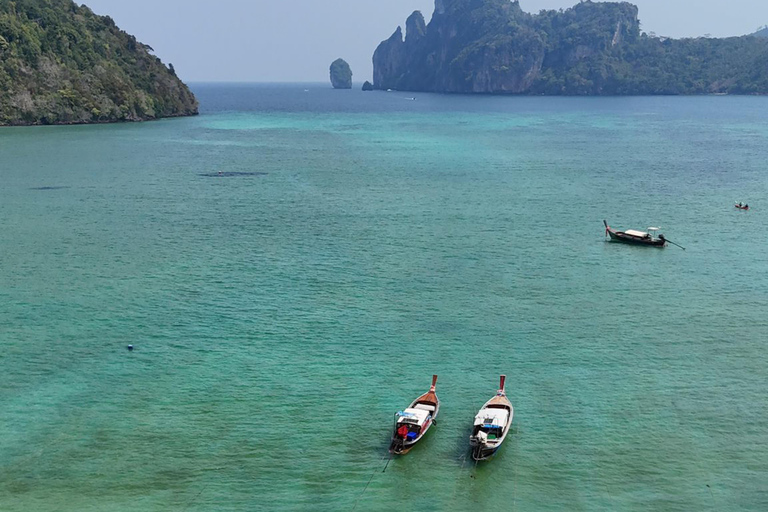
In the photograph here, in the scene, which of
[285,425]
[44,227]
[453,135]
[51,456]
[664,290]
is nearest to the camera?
[51,456]

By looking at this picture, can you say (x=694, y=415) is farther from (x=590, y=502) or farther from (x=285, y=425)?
(x=285, y=425)

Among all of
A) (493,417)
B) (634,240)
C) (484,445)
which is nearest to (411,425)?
(484,445)

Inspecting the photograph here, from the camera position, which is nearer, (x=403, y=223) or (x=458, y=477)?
(x=458, y=477)

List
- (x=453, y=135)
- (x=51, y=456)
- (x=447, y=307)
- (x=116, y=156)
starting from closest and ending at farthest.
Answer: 1. (x=51, y=456)
2. (x=447, y=307)
3. (x=116, y=156)
4. (x=453, y=135)

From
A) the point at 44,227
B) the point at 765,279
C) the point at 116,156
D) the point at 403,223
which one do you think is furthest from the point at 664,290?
the point at 116,156

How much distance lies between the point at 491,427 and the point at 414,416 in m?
4.17

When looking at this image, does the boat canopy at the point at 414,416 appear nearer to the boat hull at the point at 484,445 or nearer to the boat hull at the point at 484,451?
the boat hull at the point at 484,445

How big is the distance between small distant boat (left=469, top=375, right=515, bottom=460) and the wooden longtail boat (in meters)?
43.0

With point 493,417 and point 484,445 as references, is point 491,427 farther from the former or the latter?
point 484,445

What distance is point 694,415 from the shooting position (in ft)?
157

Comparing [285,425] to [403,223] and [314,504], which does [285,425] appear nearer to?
[314,504]

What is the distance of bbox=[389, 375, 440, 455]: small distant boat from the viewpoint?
43.1 metres

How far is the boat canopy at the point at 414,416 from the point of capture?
4384 cm

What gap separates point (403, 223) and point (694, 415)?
168 feet
